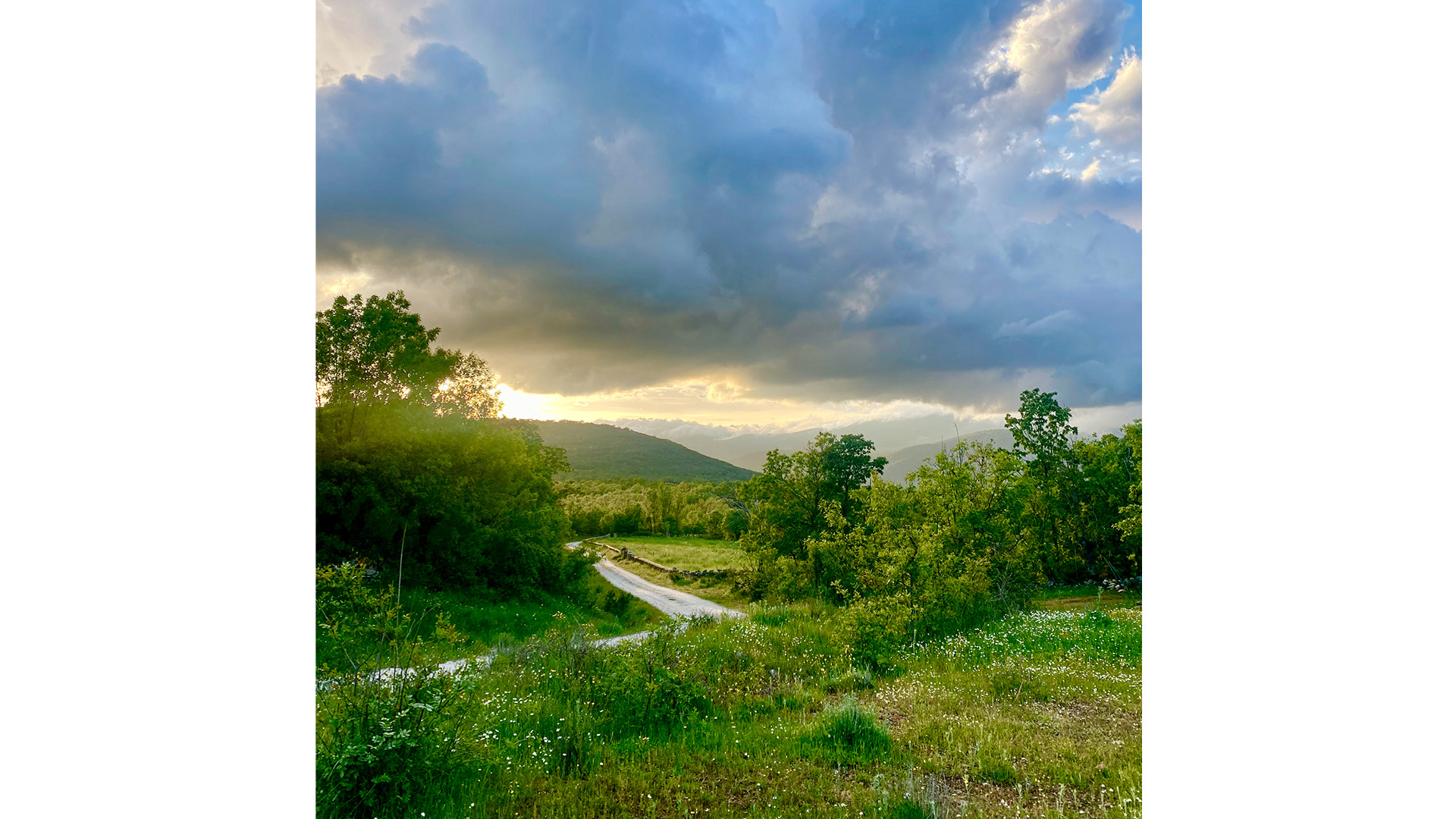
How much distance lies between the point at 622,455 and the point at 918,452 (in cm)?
407

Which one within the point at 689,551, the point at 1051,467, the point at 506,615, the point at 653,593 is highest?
the point at 1051,467

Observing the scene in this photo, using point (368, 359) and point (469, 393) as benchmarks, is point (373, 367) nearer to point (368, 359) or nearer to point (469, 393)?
point (368, 359)

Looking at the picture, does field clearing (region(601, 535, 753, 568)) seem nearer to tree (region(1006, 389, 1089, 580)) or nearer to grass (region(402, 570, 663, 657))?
grass (region(402, 570, 663, 657))

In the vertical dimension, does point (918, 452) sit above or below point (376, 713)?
above

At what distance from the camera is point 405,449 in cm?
641

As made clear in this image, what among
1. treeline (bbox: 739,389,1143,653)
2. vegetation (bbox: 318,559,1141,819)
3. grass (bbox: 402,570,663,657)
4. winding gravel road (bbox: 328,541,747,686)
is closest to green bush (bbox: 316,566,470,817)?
vegetation (bbox: 318,559,1141,819)

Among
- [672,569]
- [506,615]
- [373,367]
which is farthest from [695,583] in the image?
[373,367]
